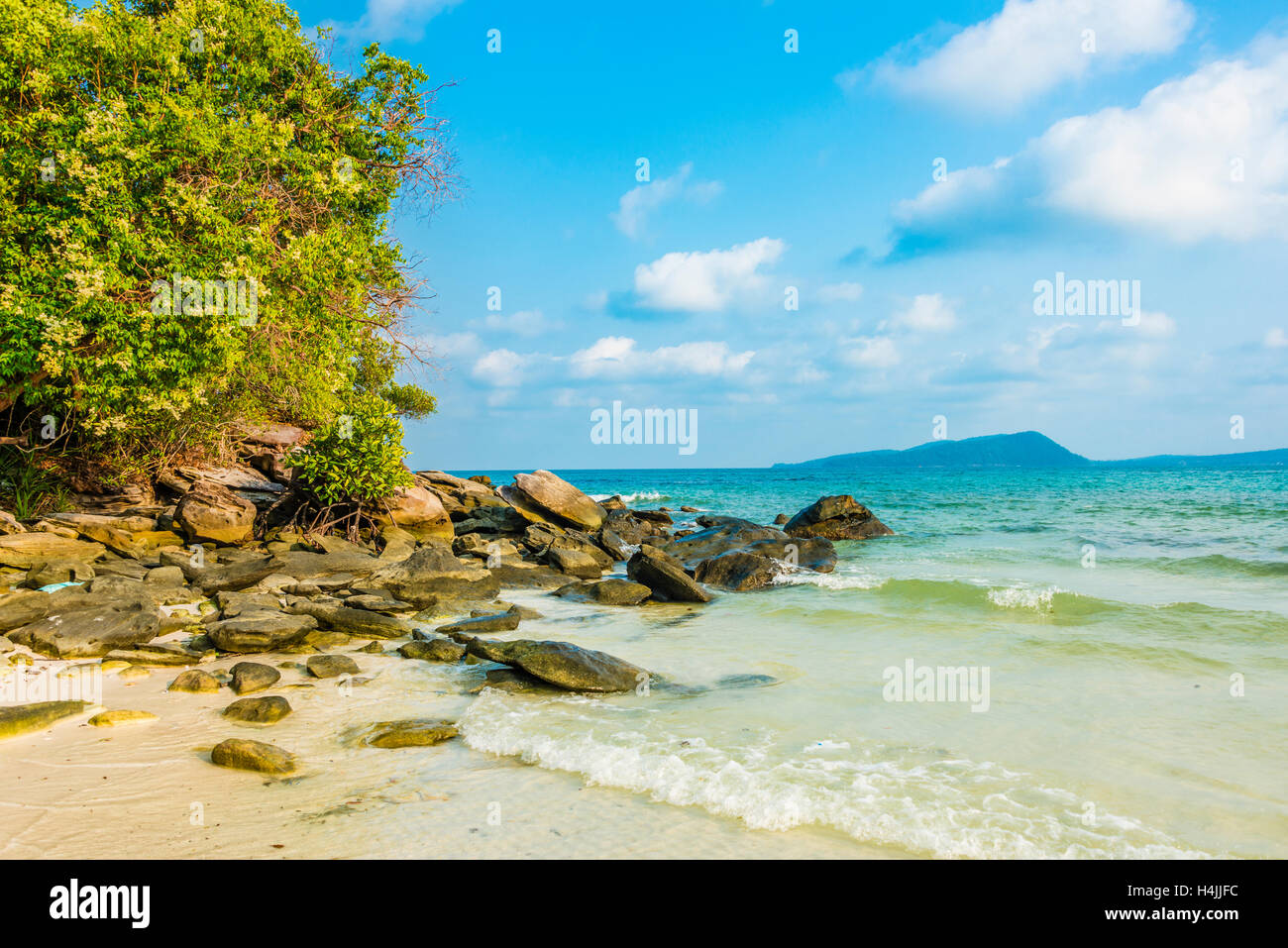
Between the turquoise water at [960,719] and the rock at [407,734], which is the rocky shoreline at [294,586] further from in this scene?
the turquoise water at [960,719]

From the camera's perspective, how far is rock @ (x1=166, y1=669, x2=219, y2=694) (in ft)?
23.2

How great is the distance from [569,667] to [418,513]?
11.9 m

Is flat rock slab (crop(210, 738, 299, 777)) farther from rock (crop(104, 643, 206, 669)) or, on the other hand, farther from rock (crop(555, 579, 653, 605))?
rock (crop(555, 579, 653, 605))

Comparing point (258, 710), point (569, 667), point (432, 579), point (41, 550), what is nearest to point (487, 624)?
point (432, 579)

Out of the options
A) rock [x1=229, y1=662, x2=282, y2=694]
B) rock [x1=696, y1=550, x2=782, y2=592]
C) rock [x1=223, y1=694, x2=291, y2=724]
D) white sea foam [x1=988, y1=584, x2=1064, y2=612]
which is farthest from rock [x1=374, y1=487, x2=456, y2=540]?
white sea foam [x1=988, y1=584, x2=1064, y2=612]

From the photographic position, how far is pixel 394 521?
17.7 meters

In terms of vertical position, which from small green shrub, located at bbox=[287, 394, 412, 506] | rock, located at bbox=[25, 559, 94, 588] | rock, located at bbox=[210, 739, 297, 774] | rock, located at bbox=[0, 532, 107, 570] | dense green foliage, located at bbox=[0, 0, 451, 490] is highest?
dense green foliage, located at bbox=[0, 0, 451, 490]

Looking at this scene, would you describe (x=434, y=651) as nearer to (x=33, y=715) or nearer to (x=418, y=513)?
(x=33, y=715)

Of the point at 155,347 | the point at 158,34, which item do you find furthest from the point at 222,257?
the point at 158,34

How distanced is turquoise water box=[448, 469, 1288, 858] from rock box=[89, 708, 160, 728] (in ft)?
9.42

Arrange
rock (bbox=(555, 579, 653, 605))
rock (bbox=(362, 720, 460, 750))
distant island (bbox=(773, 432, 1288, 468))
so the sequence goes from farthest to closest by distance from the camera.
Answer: distant island (bbox=(773, 432, 1288, 468))
rock (bbox=(555, 579, 653, 605))
rock (bbox=(362, 720, 460, 750))

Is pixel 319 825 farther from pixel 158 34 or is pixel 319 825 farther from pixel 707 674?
pixel 158 34

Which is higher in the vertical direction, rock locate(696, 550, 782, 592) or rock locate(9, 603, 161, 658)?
rock locate(9, 603, 161, 658)

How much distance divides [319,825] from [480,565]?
11792 millimetres
